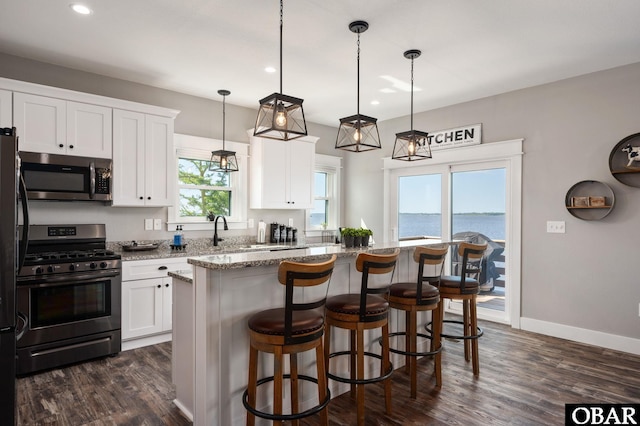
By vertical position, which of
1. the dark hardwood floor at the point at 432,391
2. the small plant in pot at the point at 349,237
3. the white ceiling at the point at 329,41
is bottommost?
the dark hardwood floor at the point at 432,391

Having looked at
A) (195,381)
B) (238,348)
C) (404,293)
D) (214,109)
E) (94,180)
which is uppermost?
(214,109)

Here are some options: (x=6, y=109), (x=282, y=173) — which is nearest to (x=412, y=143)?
(x=282, y=173)

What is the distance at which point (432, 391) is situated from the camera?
9.25ft

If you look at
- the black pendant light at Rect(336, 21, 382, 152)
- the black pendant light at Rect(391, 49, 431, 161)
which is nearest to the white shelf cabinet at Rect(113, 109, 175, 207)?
the black pendant light at Rect(336, 21, 382, 152)

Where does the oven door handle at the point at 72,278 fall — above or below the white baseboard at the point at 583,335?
above

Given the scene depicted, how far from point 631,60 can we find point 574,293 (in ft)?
7.79

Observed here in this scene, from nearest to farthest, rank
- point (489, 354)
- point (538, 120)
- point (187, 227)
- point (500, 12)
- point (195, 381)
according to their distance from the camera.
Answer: point (195, 381) < point (500, 12) < point (489, 354) < point (538, 120) < point (187, 227)

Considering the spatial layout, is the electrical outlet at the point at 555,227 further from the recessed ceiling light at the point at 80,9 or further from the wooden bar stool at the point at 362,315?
the recessed ceiling light at the point at 80,9

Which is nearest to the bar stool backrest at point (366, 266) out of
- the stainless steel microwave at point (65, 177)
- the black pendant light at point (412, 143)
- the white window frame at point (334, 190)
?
the black pendant light at point (412, 143)

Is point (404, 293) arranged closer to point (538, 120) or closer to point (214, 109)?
point (538, 120)

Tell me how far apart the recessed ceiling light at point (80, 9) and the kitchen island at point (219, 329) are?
6.70ft

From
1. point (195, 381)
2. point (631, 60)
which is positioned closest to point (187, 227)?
point (195, 381)

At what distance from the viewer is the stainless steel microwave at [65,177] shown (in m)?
3.41

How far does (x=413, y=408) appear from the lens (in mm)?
2572
